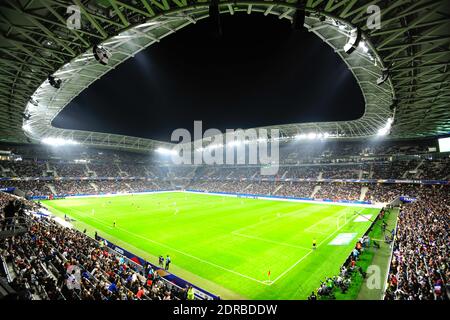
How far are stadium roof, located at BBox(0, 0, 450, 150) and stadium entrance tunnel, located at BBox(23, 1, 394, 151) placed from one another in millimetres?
92

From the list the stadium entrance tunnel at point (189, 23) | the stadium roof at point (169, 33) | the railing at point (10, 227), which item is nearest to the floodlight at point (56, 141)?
the stadium entrance tunnel at point (189, 23)

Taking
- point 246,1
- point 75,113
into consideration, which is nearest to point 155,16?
point 246,1

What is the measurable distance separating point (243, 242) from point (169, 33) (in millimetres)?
20598

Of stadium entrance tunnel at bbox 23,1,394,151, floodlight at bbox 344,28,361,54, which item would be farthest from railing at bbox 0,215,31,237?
floodlight at bbox 344,28,361,54

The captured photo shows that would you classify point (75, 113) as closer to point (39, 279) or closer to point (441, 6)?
point (39, 279)

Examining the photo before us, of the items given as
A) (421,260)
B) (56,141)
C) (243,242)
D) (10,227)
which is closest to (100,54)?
(10,227)

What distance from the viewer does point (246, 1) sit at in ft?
36.2

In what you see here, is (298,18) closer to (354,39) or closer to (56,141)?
(354,39)

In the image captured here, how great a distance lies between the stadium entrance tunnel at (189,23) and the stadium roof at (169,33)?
92mm

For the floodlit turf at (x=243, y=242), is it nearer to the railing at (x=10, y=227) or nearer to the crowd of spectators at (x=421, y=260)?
the crowd of spectators at (x=421, y=260)

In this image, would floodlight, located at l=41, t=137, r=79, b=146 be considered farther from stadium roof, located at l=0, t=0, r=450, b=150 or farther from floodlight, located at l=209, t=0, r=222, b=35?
floodlight, located at l=209, t=0, r=222, b=35

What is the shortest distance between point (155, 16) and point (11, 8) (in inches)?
258

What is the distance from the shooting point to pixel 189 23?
16.8 meters

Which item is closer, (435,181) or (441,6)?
(441,6)
